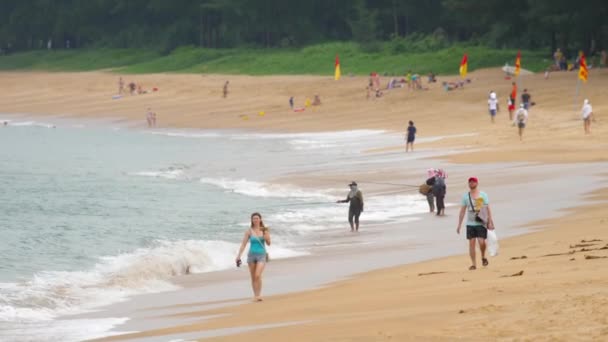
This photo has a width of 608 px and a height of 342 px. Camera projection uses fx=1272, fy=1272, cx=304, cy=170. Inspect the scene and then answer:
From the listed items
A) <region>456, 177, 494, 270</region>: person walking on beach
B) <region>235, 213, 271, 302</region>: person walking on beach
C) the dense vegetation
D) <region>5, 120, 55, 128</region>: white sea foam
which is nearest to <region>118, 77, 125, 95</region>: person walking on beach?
the dense vegetation

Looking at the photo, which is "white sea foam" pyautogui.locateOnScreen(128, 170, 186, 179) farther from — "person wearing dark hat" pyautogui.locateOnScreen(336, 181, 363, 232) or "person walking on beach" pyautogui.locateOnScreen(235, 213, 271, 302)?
"person walking on beach" pyautogui.locateOnScreen(235, 213, 271, 302)

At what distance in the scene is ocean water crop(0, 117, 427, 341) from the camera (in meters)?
18.4

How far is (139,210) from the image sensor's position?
29.1 metres

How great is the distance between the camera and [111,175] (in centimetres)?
3825

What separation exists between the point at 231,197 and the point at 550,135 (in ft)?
41.3

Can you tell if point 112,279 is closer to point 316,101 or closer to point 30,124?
point 316,101

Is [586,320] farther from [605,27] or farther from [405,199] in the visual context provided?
[605,27]

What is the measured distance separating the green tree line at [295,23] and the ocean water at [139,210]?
51.6 ft

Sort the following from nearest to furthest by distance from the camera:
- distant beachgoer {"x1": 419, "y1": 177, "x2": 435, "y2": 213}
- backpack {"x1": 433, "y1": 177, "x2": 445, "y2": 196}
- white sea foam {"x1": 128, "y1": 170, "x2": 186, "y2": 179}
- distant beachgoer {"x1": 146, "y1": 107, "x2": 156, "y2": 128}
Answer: backpack {"x1": 433, "y1": 177, "x2": 445, "y2": 196}
distant beachgoer {"x1": 419, "y1": 177, "x2": 435, "y2": 213}
white sea foam {"x1": 128, "y1": 170, "x2": 186, "y2": 179}
distant beachgoer {"x1": 146, "y1": 107, "x2": 156, "y2": 128}

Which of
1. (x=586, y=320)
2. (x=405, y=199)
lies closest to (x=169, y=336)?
(x=586, y=320)

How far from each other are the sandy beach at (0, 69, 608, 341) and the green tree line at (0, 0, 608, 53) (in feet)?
12.7

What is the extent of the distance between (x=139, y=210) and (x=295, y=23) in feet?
191

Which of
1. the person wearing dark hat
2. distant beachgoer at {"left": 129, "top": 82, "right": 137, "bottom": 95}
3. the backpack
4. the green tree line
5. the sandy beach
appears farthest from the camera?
distant beachgoer at {"left": 129, "top": 82, "right": 137, "bottom": 95}

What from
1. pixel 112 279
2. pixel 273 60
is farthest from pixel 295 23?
pixel 112 279
